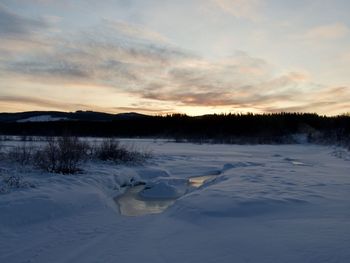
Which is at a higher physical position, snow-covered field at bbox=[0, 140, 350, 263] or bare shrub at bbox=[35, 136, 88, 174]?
bare shrub at bbox=[35, 136, 88, 174]

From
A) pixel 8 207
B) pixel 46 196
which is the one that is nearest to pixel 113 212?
pixel 46 196

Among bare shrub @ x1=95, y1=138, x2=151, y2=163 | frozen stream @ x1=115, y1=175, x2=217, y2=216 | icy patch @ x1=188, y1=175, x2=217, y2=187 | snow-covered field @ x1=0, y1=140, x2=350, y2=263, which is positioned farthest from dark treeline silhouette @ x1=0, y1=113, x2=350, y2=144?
snow-covered field @ x1=0, y1=140, x2=350, y2=263

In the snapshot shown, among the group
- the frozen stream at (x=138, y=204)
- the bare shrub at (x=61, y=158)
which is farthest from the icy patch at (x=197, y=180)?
the bare shrub at (x=61, y=158)

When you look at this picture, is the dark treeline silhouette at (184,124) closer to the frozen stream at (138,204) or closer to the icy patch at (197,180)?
the icy patch at (197,180)

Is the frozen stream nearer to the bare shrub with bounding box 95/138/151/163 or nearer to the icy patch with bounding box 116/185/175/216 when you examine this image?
the icy patch with bounding box 116/185/175/216

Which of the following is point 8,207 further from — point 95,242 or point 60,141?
point 60,141

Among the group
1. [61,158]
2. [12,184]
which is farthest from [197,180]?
[12,184]

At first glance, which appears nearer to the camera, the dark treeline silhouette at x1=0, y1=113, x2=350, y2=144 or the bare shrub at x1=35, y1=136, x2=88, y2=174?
the bare shrub at x1=35, y1=136, x2=88, y2=174

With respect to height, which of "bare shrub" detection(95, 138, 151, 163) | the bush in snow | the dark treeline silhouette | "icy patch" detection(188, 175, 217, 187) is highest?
the dark treeline silhouette

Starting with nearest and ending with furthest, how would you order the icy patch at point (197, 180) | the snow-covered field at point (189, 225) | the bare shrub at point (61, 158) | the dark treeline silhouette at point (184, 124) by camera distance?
the snow-covered field at point (189, 225)
the bare shrub at point (61, 158)
the icy patch at point (197, 180)
the dark treeline silhouette at point (184, 124)

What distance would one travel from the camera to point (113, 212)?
7.15m

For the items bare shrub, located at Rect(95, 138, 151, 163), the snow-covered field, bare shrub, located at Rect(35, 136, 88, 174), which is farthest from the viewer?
bare shrub, located at Rect(95, 138, 151, 163)

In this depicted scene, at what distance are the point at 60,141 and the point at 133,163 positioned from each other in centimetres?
354

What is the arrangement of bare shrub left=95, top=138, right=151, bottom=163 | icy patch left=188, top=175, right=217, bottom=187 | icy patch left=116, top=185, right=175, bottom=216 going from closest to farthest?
icy patch left=116, top=185, right=175, bottom=216 < icy patch left=188, top=175, right=217, bottom=187 < bare shrub left=95, top=138, right=151, bottom=163
